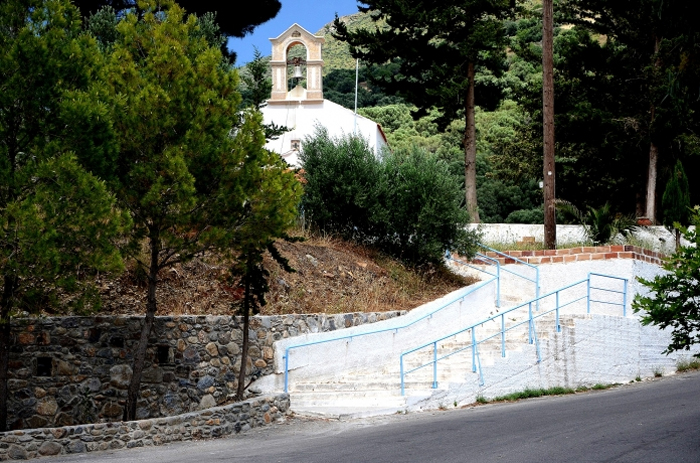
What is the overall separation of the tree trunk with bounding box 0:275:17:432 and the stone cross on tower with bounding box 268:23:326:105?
18.6 m

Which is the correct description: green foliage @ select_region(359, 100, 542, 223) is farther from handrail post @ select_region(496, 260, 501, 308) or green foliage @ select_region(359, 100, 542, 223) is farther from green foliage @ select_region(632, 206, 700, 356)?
green foliage @ select_region(632, 206, 700, 356)

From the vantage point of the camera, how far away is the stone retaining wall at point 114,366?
13570 millimetres

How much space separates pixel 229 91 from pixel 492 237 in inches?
533

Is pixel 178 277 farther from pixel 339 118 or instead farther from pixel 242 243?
pixel 339 118

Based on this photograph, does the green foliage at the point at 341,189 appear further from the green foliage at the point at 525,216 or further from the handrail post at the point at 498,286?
the green foliage at the point at 525,216

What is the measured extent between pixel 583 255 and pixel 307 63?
506 inches

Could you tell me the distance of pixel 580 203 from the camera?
35000 millimetres

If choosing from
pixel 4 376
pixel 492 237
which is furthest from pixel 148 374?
pixel 492 237

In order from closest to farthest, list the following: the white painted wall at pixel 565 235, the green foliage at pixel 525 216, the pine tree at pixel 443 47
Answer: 1. the white painted wall at pixel 565 235
2. the pine tree at pixel 443 47
3. the green foliage at pixel 525 216

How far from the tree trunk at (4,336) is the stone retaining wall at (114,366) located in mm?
1273

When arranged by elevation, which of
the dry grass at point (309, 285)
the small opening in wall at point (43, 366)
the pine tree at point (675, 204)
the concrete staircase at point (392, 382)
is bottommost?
the concrete staircase at point (392, 382)

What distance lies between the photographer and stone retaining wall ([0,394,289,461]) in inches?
444

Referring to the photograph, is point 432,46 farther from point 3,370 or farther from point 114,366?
point 3,370

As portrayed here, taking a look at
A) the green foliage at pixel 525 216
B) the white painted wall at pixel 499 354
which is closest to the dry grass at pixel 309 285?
the white painted wall at pixel 499 354
